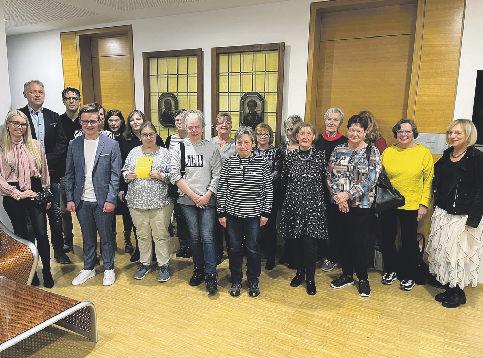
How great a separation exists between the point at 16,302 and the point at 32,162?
1.23 m

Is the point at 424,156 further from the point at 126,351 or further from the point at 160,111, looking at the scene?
the point at 160,111

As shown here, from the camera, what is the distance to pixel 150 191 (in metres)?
2.98

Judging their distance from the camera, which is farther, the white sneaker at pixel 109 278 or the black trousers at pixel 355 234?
the white sneaker at pixel 109 278

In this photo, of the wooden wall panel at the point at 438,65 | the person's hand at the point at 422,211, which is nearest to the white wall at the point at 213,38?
the wooden wall panel at the point at 438,65

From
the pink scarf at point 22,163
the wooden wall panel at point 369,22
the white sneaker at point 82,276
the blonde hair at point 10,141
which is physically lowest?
the white sneaker at point 82,276

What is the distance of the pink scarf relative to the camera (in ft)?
9.24

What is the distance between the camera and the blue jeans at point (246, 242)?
281 centimetres

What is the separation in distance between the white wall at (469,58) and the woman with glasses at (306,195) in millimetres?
1693

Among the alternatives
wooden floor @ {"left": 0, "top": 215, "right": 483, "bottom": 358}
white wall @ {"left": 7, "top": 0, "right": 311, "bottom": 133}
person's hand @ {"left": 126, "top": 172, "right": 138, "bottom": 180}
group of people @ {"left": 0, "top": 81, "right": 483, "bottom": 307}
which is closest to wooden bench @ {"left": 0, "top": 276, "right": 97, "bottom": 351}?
wooden floor @ {"left": 0, "top": 215, "right": 483, "bottom": 358}

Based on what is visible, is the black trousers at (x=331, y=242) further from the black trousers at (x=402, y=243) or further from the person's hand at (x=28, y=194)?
the person's hand at (x=28, y=194)

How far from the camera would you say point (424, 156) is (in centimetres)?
300

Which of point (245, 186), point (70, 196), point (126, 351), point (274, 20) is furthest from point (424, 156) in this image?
point (70, 196)

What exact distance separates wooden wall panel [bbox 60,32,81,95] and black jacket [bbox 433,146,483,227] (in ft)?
17.8

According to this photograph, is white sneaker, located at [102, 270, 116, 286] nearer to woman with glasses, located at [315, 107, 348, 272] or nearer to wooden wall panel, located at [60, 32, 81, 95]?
woman with glasses, located at [315, 107, 348, 272]
